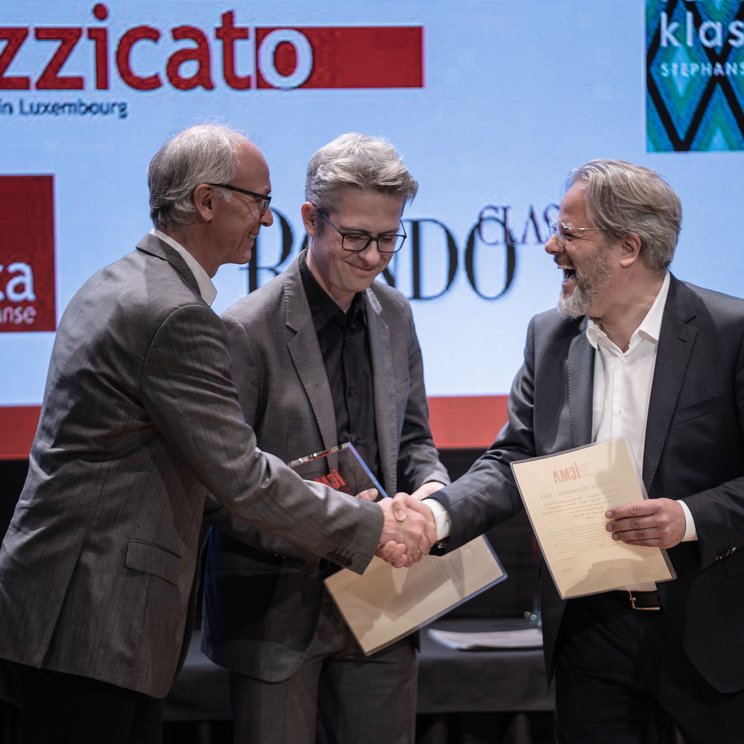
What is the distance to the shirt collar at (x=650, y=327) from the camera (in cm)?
237

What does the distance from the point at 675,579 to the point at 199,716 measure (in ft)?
5.84

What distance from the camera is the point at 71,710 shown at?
2.01m

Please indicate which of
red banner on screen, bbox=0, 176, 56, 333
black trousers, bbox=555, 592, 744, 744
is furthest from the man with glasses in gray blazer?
red banner on screen, bbox=0, 176, 56, 333

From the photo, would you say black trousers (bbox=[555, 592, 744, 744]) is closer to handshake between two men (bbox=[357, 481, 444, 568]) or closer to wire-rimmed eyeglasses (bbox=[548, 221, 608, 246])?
handshake between two men (bbox=[357, 481, 444, 568])

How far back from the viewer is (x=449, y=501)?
2.55 metres

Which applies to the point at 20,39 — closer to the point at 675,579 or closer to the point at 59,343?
the point at 59,343

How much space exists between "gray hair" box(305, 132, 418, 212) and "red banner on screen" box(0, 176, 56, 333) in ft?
4.84

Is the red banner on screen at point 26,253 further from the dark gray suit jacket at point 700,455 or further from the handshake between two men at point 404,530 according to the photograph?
the dark gray suit jacket at point 700,455

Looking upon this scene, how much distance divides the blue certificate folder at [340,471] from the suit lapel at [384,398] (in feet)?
0.53

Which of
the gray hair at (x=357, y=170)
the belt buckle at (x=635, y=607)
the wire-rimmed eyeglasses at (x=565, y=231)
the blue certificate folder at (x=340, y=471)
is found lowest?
the belt buckle at (x=635, y=607)

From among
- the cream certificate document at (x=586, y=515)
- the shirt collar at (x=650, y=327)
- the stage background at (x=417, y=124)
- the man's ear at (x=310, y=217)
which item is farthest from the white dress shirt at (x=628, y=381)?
the stage background at (x=417, y=124)

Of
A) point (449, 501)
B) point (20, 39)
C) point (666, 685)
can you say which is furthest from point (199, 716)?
point (20, 39)

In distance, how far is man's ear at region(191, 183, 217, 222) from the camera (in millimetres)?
2225

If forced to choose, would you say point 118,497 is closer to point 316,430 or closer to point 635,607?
point 316,430
